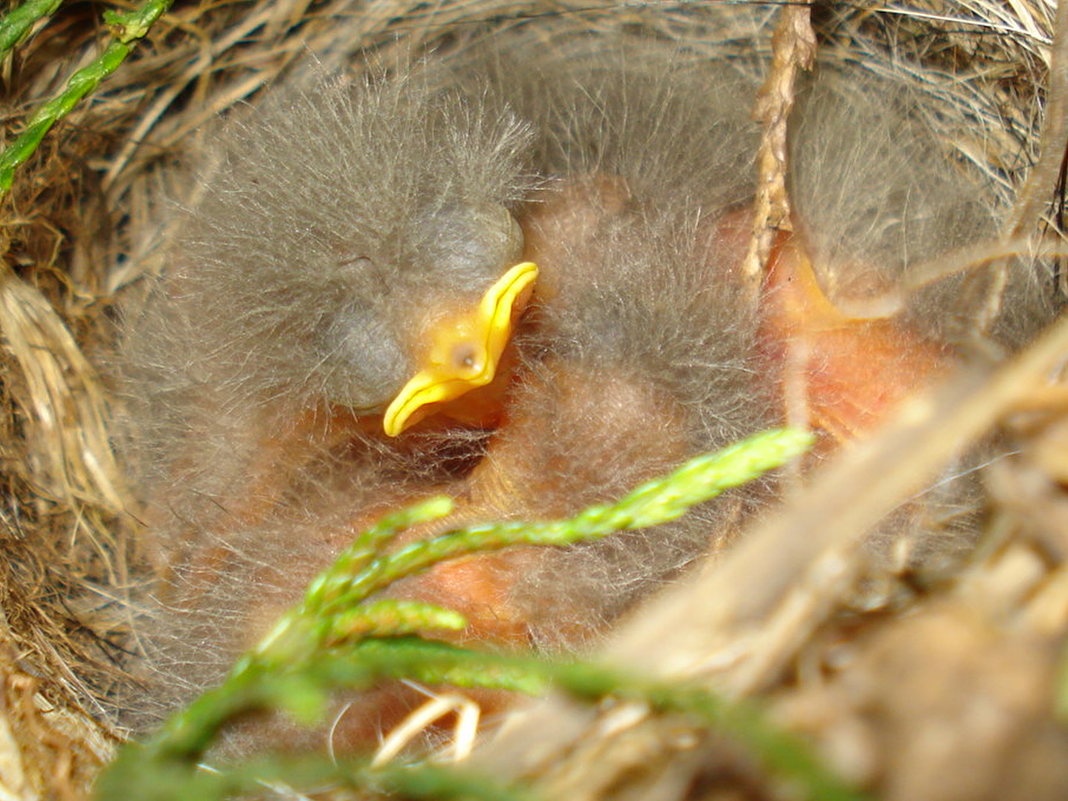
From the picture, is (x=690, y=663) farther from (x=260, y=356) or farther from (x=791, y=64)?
(x=791, y=64)

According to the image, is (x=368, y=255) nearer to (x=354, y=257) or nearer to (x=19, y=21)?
(x=354, y=257)

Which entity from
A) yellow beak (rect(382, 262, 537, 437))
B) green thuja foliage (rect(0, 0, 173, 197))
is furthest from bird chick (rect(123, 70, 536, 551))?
green thuja foliage (rect(0, 0, 173, 197))

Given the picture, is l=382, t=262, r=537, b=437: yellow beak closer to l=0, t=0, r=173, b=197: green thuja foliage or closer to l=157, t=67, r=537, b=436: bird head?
l=157, t=67, r=537, b=436: bird head

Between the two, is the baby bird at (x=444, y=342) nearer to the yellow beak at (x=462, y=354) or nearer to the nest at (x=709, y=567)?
the yellow beak at (x=462, y=354)

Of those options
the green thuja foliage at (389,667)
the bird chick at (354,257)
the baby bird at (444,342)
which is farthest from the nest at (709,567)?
the bird chick at (354,257)

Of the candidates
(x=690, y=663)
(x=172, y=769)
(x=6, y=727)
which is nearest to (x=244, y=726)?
(x=6, y=727)

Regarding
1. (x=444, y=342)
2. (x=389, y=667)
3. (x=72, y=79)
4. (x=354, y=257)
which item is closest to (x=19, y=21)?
(x=72, y=79)
